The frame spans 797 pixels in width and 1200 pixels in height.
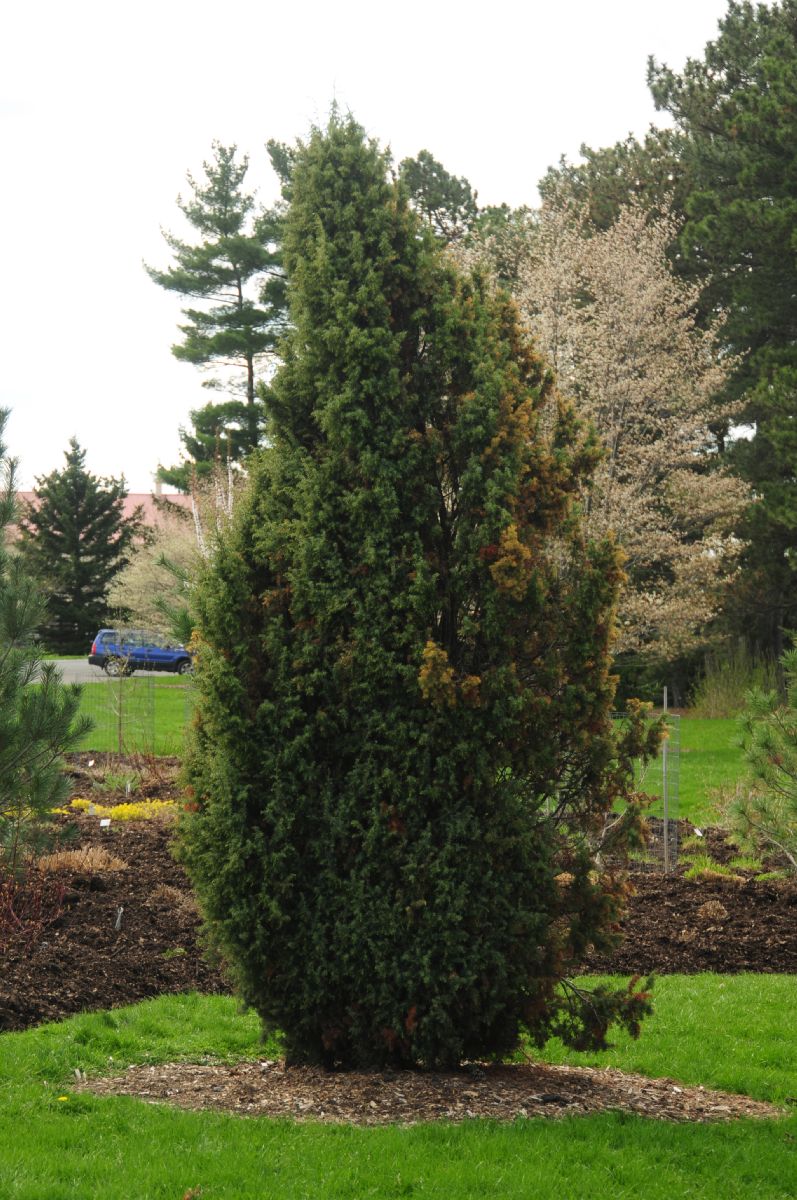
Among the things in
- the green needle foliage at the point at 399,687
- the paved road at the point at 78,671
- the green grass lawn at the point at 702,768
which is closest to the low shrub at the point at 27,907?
the green needle foliage at the point at 399,687

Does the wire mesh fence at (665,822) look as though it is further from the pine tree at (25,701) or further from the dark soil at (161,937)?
the pine tree at (25,701)

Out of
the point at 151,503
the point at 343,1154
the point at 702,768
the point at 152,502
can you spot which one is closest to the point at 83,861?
the point at 343,1154

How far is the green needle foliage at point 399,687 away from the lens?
4.74 m

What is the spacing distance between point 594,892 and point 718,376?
62.5 feet

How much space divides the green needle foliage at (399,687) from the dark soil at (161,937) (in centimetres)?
210

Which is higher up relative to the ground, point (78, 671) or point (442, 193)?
point (442, 193)

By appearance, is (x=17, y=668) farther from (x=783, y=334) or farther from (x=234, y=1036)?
(x=783, y=334)

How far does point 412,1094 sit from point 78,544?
3424 centimetres

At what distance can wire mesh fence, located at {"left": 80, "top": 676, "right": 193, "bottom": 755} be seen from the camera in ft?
51.4

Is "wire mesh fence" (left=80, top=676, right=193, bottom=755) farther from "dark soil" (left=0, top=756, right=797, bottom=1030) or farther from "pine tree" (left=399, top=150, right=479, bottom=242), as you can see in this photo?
"pine tree" (left=399, top=150, right=479, bottom=242)

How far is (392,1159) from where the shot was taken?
3932 mm

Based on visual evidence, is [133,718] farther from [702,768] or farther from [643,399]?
[643,399]

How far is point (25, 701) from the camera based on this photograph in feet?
21.9

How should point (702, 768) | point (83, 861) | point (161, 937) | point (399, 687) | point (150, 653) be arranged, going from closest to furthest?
Answer: point (399, 687), point (161, 937), point (83, 861), point (702, 768), point (150, 653)
